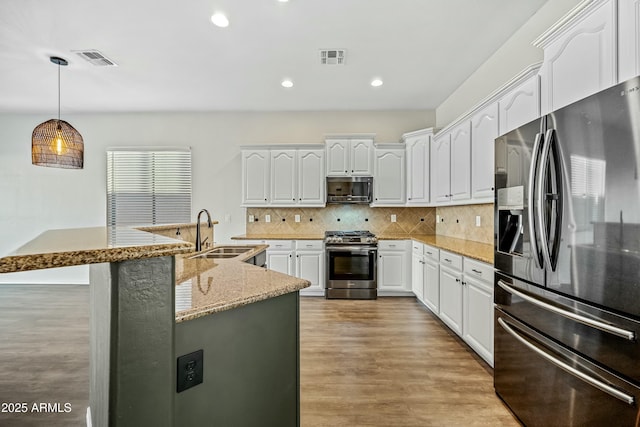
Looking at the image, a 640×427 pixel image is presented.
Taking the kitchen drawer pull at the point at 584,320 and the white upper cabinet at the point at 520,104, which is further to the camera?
the white upper cabinet at the point at 520,104

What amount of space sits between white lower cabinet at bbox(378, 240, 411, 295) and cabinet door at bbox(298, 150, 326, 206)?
1184mm

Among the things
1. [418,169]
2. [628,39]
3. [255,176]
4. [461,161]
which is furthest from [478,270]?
[255,176]

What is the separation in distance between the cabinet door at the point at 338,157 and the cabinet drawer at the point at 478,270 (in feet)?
7.79

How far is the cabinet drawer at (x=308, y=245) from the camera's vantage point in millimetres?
4273

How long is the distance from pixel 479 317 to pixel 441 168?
211cm

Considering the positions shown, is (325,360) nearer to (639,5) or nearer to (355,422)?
(355,422)

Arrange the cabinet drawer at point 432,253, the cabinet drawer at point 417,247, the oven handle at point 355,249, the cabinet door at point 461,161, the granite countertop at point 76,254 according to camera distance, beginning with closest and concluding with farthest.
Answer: the granite countertop at point 76,254
the cabinet door at point 461,161
the cabinet drawer at point 432,253
the cabinet drawer at point 417,247
the oven handle at point 355,249

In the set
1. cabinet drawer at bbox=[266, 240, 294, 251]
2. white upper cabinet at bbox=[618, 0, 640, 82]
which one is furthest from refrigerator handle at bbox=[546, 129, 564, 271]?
cabinet drawer at bbox=[266, 240, 294, 251]

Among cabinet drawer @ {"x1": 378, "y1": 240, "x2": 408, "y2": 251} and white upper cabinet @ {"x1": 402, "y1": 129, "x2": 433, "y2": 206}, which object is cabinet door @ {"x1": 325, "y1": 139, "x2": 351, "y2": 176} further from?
cabinet drawer @ {"x1": 378, "y1": 240, "x2": 408, "y2": 251}

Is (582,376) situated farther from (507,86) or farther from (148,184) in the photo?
(148,184)

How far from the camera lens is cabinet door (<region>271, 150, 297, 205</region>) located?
4.54 m

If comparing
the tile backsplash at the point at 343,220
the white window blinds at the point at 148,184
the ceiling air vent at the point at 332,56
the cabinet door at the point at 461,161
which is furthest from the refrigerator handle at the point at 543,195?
the white window blinds at the point at 148,184

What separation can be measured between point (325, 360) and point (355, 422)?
719mm

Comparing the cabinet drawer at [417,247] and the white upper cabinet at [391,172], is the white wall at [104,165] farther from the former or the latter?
the cabinet drawer at [417,247]
